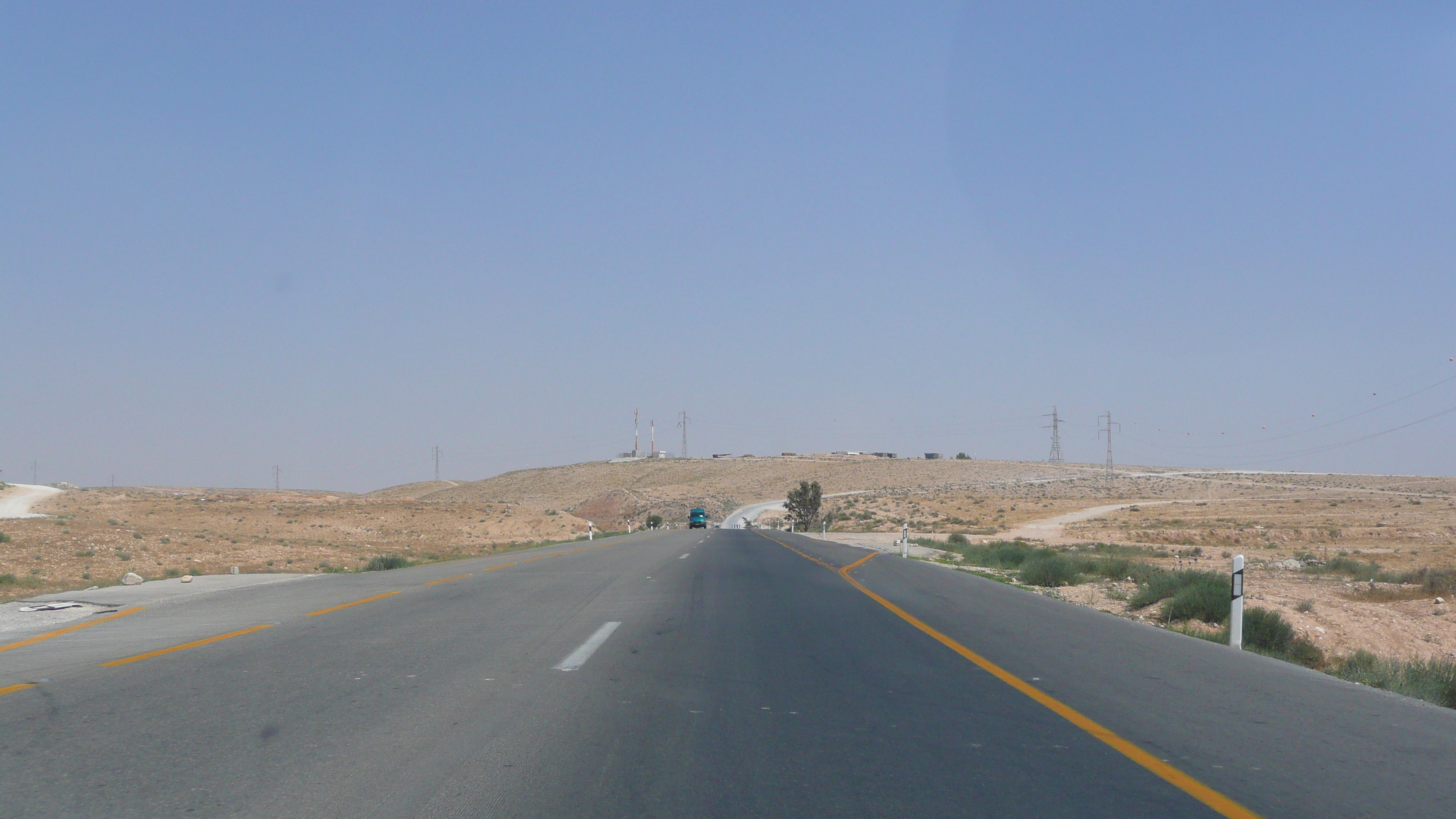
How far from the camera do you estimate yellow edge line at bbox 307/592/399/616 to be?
13383 millimetres

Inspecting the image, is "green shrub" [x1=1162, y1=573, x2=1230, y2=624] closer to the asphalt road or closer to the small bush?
the asphalt road

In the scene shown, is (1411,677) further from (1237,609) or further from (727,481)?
(727,481)

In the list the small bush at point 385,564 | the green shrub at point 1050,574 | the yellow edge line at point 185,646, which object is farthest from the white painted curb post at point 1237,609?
the small bush at point 385,564

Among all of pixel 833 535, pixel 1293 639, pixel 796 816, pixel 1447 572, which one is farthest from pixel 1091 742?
pixel 833 535

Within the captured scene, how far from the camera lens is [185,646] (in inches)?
401

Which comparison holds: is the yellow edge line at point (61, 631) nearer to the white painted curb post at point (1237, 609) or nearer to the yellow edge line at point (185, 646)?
the yellow edge line at point (185, 646)

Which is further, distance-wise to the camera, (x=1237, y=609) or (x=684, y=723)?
(x=1237, y=609)

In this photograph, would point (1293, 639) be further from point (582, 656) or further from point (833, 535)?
point (833, 535)

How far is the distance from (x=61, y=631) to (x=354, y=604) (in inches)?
153

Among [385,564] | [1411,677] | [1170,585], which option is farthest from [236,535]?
[1411,677]

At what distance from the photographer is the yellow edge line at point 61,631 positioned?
10.3 m

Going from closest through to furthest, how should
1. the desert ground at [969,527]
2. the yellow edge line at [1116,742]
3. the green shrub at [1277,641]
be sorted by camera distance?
the yellow edge line at [1116,742] → the green shrub at [1277,641] → the desert ground at [969,527]

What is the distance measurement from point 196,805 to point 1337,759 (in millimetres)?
6579

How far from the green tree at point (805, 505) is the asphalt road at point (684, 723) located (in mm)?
66069
